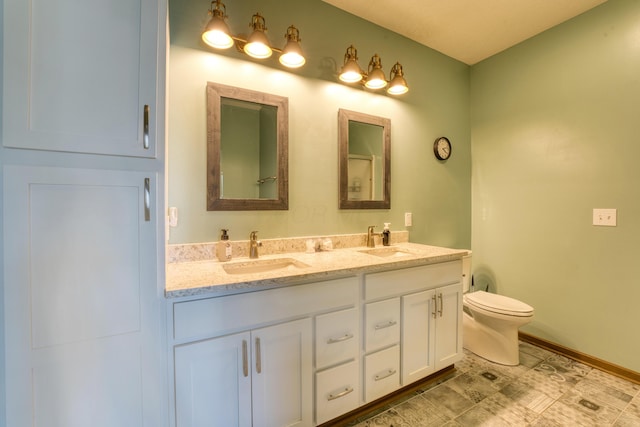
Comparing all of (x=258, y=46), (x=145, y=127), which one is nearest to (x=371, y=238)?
(x=258, y=46)

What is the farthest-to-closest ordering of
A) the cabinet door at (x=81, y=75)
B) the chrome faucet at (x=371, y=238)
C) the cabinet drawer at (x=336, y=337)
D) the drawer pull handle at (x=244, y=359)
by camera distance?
the chrome faucet at (x=371, y=238) < the cabinet drawer at (x=336, y=337) < the drawer pull handle at (x=244, y=359) < the cabinet door at (x=81, y=75)

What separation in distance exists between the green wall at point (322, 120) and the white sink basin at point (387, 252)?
0.69 ft

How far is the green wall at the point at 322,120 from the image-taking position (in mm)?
1494

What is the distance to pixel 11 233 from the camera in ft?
2.68

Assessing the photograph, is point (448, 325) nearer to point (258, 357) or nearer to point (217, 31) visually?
point (258, 357)

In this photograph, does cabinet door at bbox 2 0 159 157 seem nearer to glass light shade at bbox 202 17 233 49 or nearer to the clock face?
glass light shade at bbox 202 17 233 49

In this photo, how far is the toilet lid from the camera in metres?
1.91

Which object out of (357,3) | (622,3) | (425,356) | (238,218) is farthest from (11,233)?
(622,3)

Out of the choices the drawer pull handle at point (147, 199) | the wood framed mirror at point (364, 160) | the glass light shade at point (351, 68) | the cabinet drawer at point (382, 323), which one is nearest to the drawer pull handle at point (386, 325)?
the cabinet drawer at point (382, 323)

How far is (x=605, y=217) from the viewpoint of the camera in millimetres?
1928

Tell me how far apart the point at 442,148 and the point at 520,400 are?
203 centimetres

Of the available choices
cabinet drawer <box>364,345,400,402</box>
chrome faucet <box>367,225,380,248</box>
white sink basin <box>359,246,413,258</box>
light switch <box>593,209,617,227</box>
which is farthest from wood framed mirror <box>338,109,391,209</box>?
light switch <box>593,209,617,227</box>

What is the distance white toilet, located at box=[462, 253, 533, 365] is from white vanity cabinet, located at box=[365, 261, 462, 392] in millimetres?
349

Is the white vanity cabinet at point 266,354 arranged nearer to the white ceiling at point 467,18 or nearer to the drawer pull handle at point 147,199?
the drawer pull handle at point 147,199
